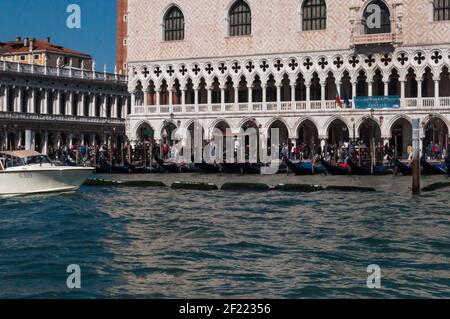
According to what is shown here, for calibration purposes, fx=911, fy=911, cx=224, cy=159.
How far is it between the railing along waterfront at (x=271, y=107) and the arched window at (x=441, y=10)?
2.49 m

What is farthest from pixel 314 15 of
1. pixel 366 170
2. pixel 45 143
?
pixel 45 143

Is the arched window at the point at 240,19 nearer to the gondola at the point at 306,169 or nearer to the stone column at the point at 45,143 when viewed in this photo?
the gondola at the point at 306,169

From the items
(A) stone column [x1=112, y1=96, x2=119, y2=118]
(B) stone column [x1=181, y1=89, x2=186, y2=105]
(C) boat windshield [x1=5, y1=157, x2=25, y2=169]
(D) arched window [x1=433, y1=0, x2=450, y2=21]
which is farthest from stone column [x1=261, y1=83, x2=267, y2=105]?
(C) boat windshield [x1=5, y1=157, x2=25, y2=169]

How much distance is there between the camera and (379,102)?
1112 inches

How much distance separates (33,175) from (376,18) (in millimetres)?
16057

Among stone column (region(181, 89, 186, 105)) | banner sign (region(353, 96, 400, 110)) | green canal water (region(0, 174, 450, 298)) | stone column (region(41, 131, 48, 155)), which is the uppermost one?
stone column (region(181, 89, 186, 105))

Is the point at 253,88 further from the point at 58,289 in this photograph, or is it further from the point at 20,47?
the point at 58,289

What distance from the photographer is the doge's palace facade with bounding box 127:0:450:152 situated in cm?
2839

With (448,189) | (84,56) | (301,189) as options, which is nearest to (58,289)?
(301,189)

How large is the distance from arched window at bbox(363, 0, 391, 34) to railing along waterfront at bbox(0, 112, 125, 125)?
15856 mm

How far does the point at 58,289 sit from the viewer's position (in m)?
7.88

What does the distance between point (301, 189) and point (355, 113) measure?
37.9 feet

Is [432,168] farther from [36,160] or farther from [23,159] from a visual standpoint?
[23,159]

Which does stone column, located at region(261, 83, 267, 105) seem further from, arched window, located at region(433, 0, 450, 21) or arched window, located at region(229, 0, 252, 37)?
arched window, located at region(433, 0, 450, 21)
